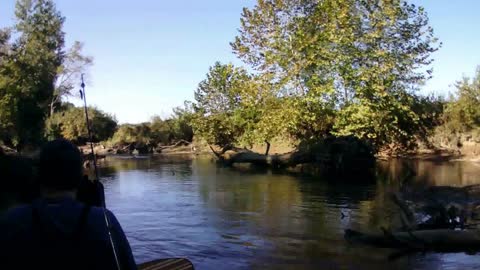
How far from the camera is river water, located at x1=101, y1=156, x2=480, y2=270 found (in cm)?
1230

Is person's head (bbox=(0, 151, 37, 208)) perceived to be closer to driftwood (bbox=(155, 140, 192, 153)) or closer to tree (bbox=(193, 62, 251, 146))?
tree (bbox=(193, 62, 251, 146))

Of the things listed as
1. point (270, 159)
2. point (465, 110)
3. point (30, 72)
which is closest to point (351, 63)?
point (270, 159)

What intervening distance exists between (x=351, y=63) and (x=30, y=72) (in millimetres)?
34321

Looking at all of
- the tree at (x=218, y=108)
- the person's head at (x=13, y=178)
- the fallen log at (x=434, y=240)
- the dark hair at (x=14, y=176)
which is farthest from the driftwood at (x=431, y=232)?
the tree at (x=218, y=108)

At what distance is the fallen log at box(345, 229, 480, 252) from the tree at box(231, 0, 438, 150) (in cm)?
2241

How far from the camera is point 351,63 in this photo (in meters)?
36.2

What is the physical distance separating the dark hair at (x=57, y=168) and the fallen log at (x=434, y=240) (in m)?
11.3

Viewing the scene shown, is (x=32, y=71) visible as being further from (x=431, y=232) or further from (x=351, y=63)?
(x=431, y=232)

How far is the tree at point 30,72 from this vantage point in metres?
47.6

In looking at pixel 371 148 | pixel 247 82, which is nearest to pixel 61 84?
pixel 247 82

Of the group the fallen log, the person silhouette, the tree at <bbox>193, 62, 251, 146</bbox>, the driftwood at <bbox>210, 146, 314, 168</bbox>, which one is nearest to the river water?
the fallen log

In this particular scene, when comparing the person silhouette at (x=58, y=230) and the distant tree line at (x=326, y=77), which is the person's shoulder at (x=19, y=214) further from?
the distant tree line at (x=326, y=77)

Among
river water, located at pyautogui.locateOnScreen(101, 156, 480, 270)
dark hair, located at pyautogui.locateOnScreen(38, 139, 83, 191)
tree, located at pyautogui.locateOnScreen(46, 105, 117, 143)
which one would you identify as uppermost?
tree, located at pyautogui.locateOnScreen(46, 105, 117, 143)

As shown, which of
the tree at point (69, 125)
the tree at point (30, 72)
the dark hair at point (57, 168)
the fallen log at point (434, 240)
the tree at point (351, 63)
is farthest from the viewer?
the tree at point (69, 125)
